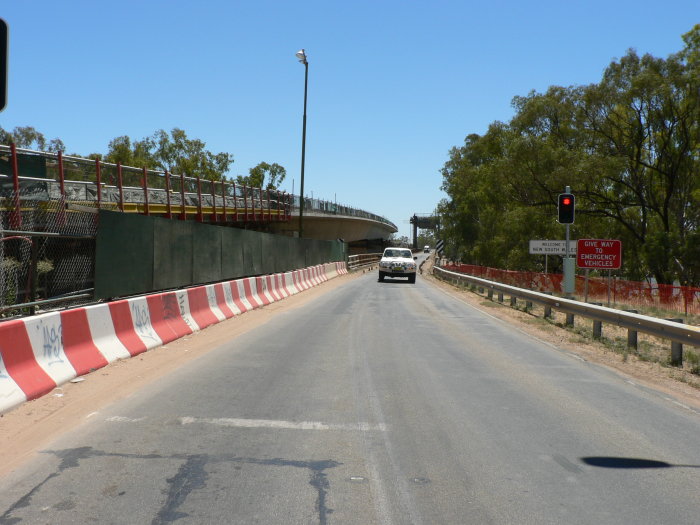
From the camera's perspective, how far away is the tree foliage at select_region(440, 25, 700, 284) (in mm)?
34469

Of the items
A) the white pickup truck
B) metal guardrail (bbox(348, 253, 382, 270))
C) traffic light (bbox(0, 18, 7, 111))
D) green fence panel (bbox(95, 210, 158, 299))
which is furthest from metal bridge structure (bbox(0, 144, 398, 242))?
the white pickup truck

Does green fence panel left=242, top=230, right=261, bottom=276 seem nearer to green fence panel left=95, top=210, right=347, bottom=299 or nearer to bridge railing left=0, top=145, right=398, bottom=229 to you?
green fence panel left=95, top=210, right=347, bottom=299

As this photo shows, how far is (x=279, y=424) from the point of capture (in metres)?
5.81

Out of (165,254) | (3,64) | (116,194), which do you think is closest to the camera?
(3,64)

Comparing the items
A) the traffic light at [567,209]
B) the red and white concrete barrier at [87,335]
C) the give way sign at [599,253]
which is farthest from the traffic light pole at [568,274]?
the red and white concrete barrier at [87,335]

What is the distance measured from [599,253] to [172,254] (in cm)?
1051

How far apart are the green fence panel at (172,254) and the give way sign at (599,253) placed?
984 cm

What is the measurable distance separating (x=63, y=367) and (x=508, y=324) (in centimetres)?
1082

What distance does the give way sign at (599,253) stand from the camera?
16594 mm

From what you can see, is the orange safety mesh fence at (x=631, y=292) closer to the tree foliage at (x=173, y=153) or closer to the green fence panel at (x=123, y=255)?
the green fence panel at (x=123, y=255)

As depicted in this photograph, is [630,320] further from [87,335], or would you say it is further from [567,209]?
[87,335]

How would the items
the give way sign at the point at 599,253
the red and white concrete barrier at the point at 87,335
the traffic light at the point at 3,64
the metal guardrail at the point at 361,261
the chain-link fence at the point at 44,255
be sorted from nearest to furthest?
1. the traffic light at the point at 3,64
2. the red and white concrete barrier at the point at 87,335
3. the chain-link fence at the point at 44,255
4. the give way sign at the point at 599,253
5. the metal guardrail at the point at 361,261

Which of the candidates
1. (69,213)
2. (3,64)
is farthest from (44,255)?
(3,64)

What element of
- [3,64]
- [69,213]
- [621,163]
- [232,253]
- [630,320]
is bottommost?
[630,320]
